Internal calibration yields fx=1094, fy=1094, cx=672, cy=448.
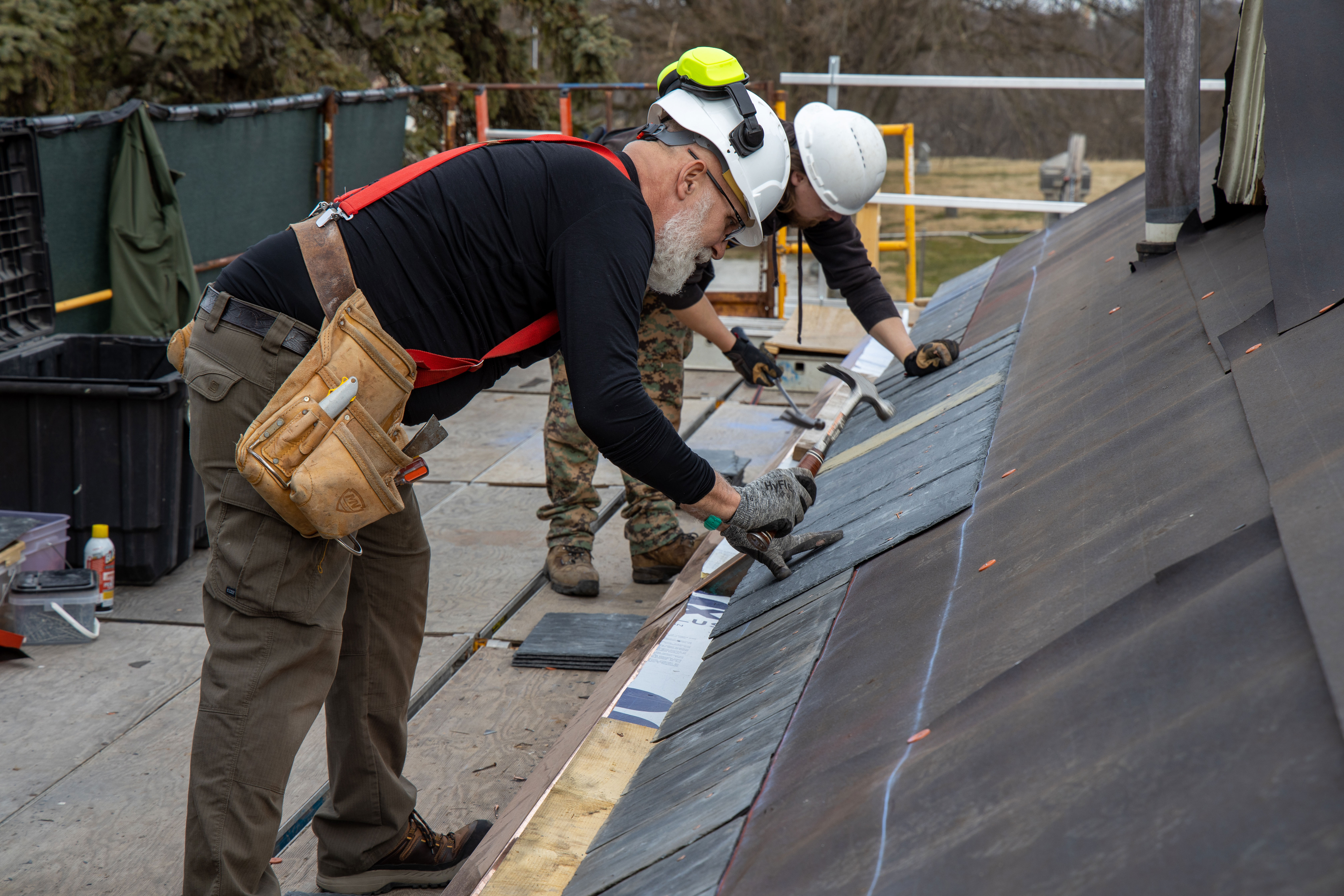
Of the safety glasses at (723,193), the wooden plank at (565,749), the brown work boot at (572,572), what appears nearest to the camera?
the wooden plank at (565,749)

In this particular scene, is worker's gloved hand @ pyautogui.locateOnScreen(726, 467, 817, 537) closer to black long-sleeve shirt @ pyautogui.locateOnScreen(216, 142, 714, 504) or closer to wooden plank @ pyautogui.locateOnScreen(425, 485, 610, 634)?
black long-sleeve shirt @ pyautogui.locateOnScreen(216, 142, 714, 504)

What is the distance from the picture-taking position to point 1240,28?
3805 mm

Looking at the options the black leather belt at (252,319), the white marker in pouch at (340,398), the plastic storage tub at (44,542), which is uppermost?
the black leather belt at (252,319)

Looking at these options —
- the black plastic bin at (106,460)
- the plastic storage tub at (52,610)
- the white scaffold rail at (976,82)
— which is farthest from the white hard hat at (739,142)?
the white scaffold rail at (976,82)

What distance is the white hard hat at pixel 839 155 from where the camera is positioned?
12.2 ft

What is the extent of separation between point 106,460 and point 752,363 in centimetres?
318

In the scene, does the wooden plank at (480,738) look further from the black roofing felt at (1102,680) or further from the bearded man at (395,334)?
the black roofing felt at (1102,680)

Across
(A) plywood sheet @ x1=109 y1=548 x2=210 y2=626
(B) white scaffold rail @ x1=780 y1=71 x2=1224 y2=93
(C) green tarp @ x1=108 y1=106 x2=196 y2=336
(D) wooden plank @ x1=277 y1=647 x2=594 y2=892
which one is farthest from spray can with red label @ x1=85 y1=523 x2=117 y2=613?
(B) white scaffold rail @ x1=780 y1=71 x2=1224 y2=93

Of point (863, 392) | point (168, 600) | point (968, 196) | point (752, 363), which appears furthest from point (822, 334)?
point (968, 196)

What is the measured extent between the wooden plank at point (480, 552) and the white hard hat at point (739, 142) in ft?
9.18

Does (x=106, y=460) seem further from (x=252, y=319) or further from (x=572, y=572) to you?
(x=252, y=319)

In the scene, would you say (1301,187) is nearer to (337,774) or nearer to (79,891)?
(337,774)

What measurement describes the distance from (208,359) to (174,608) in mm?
3181

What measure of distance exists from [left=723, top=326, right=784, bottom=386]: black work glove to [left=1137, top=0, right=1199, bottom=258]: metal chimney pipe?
5.22 feet
